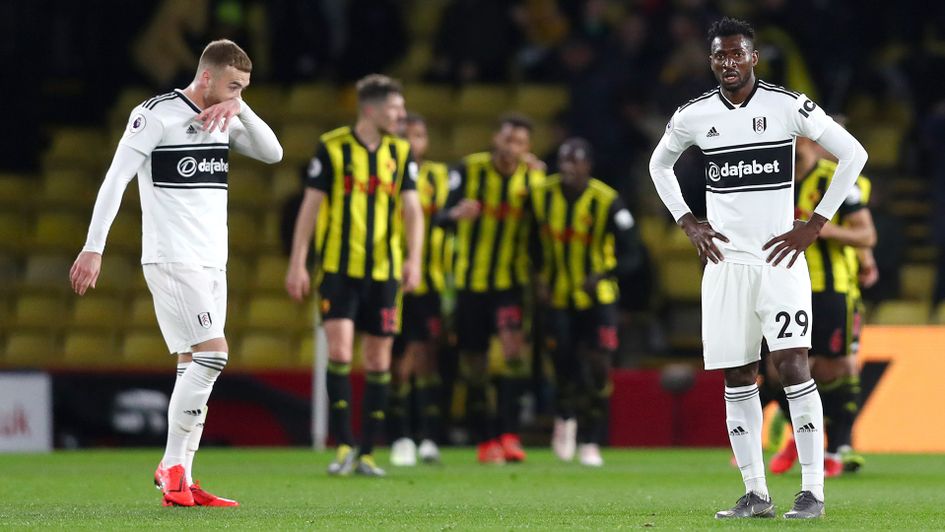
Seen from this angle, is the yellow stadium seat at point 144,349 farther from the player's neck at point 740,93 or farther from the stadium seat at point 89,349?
the player's neck at point 740,93

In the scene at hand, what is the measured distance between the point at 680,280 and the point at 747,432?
8.38m

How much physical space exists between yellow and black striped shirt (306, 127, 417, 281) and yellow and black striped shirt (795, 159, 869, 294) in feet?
7.67

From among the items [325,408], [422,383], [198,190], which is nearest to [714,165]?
[198,190]

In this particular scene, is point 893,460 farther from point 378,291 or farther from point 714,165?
point 714,165

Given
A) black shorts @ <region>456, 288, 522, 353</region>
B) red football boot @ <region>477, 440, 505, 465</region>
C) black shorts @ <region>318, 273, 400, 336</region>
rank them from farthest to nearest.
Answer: black shorts @ <region>456, 288, 522, 353</region> < red football boot @ <region>477, 440, 505, 465</region> < black shorts @ <region>318, 273, 400, 336</region>

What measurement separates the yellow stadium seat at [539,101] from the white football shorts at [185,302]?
983cm

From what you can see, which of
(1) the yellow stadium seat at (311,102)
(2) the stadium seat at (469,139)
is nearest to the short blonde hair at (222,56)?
(2) the stadium seat at (469,139)

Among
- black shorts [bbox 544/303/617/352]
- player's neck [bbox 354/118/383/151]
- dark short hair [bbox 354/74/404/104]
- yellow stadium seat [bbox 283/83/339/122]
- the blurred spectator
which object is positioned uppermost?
the blurred spectator

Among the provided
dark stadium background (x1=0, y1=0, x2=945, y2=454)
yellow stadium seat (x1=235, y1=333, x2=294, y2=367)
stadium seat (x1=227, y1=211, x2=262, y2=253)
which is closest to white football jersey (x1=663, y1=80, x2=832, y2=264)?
dark stadium background (x1=0, y1=0, x2=945, y2=454)

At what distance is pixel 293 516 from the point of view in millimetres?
6848

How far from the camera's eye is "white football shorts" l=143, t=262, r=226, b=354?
284 inches

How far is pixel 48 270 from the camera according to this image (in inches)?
616

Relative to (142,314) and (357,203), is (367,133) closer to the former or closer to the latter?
(357,203)

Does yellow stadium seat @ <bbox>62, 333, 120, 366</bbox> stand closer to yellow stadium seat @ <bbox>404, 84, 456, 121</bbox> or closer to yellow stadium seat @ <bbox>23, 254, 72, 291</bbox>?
yellow stadium seat @ <bbox>23, 254, 72, 291</bbox>
